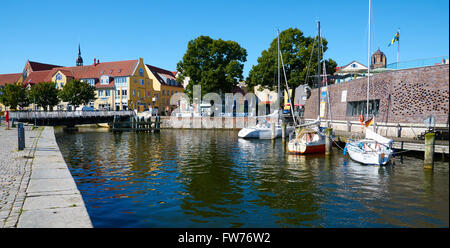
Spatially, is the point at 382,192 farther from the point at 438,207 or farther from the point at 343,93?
the point at 343,93

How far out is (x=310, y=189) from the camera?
14383 mm

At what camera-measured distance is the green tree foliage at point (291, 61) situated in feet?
197

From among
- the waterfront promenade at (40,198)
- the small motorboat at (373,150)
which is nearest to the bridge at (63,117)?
the waterfront promenade at (40,198)

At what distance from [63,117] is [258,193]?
47.9 metres

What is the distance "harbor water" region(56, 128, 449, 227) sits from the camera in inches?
390

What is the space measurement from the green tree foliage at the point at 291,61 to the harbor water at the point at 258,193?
39.6 m

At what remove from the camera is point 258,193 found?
44.7 ft

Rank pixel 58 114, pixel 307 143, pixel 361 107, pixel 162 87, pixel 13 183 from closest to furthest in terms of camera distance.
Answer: pixel 13 183
pixel 307 143
pixel 361 107
pixel 58 114
pixel 162 87

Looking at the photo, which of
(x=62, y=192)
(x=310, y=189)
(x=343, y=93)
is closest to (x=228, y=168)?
(x=310, y=189)

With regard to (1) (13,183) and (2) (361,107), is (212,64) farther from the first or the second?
(1) (13,183)

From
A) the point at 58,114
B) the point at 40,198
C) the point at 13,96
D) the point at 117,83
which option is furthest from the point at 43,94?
the point at 40,198
